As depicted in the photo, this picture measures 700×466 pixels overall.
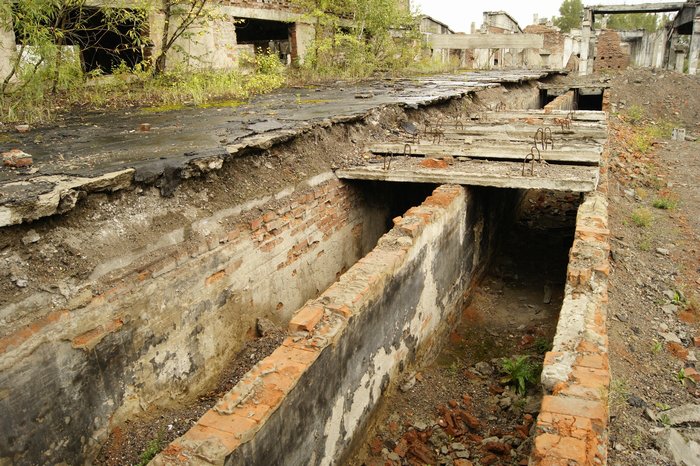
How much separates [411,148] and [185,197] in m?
3.04

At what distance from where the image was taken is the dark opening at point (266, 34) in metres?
13.8

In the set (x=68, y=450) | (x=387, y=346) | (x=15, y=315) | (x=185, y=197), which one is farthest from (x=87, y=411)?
(x=387, y=346)

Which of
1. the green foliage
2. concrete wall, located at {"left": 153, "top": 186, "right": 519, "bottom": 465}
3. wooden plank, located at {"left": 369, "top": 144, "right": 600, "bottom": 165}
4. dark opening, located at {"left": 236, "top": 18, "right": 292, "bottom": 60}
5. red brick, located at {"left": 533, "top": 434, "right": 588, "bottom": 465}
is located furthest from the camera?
dark opening, located at {"left": 236, "top": 18, "right": 292, "bottom": 60}

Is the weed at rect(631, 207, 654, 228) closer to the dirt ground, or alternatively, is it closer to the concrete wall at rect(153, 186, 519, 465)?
the dirt ground

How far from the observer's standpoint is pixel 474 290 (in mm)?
6086

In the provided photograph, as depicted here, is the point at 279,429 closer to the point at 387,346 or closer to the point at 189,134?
the point at 387,346

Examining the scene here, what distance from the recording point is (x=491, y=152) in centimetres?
579

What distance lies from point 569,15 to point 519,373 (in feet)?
178

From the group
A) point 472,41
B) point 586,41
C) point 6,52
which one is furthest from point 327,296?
point 586,41

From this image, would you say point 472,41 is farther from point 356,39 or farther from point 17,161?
point 17,161

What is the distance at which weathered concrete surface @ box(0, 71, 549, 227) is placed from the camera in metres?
3.40

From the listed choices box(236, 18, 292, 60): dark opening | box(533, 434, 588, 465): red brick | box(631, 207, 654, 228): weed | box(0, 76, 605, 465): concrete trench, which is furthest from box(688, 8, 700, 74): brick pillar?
box(533, 434, 588, 465): red brick

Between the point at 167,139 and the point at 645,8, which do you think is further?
the point at 645,8

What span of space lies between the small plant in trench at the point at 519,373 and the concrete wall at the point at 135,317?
1.93m
